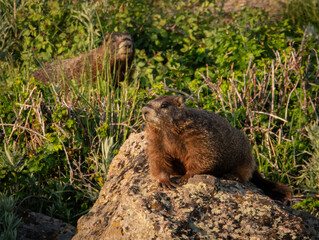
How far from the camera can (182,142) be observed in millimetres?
3807

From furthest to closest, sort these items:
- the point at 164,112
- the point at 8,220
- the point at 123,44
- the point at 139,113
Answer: the point at 123,44 → the point at 139,113 → the point at 8,220 → the point at 164,112

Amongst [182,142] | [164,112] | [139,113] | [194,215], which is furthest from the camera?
[139,113]

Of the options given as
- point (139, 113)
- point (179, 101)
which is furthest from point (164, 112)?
point (139, 113)

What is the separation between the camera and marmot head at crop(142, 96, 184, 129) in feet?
11.9

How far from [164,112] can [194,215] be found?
897 mm

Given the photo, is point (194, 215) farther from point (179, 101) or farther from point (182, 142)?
point (179, 101)

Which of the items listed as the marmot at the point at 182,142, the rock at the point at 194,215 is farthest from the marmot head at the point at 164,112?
the rock at the point at 194,215

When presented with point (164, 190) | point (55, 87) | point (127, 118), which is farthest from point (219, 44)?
point (164, 190)

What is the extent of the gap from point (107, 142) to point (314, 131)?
8.32ft

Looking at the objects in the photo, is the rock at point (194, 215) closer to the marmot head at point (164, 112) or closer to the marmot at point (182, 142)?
the marmot at point (182, 142)

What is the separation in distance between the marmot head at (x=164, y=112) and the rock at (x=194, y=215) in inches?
18.7

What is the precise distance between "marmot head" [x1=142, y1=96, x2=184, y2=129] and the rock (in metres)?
0.48

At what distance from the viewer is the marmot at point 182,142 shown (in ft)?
12.1

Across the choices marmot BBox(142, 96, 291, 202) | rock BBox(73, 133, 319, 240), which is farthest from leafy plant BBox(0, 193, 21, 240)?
marmot BBox(142, 96, 291, 202)
